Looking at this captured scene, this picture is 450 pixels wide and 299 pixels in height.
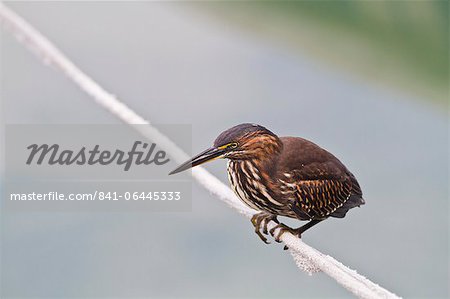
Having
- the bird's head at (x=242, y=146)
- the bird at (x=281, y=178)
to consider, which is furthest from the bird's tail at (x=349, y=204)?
the bird's head at (x=242, y=146)

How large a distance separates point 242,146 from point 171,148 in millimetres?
151

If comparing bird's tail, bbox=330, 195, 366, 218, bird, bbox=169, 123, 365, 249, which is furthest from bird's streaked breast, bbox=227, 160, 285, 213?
bird's tail, bbox=330, 195, 366, 218

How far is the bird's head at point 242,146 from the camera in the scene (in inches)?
36.5

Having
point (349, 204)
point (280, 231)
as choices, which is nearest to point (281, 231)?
point (280, 231)

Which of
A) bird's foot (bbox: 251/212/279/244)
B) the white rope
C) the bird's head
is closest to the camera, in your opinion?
the white rope

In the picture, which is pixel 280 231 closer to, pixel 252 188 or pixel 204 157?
pixel 252 188

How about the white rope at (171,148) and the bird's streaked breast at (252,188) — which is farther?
the bird's streaked breast at (252,188)

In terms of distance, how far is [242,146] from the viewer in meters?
0.97

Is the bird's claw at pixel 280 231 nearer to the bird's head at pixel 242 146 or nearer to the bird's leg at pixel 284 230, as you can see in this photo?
the bird's leg at pixel 284 230

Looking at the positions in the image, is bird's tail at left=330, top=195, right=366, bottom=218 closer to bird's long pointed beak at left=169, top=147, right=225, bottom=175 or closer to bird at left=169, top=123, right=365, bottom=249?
bird at left=169, top=123, right=365, bottom=249

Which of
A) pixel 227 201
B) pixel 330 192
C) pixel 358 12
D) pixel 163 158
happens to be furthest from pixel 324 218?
pixel 358 12

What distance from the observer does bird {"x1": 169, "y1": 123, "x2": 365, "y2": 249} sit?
997 mm

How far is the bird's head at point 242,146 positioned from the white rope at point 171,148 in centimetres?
9

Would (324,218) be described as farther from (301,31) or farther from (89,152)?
(301,31)
